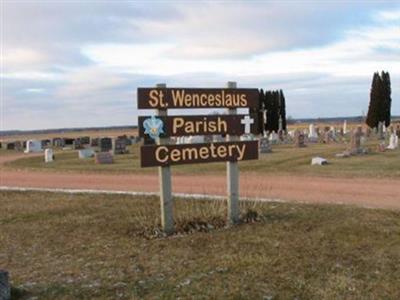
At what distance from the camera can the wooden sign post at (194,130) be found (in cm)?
870

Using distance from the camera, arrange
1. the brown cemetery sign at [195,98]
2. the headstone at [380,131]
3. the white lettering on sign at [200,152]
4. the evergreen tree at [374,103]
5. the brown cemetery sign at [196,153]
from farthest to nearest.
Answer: the evergreen tree at [374,103], the headstone at [380,131], the white lettering on sign at [200,152], the brown cemetery sign at [196,153], the brown cemetery sign at [195,98]

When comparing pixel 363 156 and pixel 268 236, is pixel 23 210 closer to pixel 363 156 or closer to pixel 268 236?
pixel 268 236

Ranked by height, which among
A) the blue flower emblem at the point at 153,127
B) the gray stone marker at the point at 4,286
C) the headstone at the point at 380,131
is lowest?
the gray stone marker at the point at 4,286

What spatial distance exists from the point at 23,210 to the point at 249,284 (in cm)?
690

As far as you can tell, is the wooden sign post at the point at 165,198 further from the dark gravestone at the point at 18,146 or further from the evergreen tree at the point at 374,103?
the dark gravestone at the point at 18,146

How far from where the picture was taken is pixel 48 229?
9.45 meters

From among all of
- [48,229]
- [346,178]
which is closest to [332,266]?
[48,229]

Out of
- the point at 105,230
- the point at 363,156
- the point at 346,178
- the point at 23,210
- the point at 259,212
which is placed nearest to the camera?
the point at 105,230

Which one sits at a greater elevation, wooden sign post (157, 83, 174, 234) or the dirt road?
wooden sign post (157, 83, 174, 234)

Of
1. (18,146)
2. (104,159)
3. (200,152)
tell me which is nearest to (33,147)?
(18,146)

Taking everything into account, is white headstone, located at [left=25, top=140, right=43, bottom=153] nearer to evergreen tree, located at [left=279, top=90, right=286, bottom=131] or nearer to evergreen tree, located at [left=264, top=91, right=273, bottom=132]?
evergreen tree, located at [left=264, top=91, right=273, bottom=132]

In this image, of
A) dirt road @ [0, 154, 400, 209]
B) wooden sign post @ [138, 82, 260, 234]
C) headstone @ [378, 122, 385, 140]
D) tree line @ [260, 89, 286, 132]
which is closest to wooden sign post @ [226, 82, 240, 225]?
wooden sign post @ [138, 82, 260, 234]

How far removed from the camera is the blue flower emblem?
8.65 meters

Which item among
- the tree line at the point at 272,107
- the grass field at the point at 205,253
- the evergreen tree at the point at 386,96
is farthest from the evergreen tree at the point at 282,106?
the grass field at the point at 205,253
